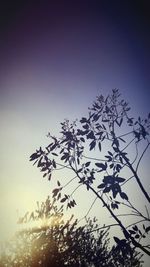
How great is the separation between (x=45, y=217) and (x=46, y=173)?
16.1 feet

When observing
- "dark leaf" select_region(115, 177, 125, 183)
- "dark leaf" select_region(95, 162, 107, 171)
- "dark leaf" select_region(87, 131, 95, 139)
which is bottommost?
"dark leaf" select_region(115, 177, 125, 183)

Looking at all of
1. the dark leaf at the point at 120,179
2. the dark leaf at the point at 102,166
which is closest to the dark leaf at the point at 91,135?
the dark leaf at the point at 102,166

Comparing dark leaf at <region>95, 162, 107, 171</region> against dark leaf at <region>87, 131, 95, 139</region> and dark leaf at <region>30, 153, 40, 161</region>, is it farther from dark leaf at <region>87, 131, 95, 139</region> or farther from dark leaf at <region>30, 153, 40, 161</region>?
dark leaf at <region>30, 153, 40, 161</region>

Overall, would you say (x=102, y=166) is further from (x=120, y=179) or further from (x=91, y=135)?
(x=91, y=135)

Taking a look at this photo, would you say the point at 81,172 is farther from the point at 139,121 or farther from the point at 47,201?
the point at 47,201

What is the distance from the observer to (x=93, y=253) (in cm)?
1000

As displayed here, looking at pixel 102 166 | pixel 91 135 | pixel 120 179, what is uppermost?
pixel 91 135

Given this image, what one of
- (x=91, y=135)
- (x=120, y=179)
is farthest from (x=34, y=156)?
(x=120, y=179)

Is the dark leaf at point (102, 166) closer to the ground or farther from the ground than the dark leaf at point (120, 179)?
farther from the ground

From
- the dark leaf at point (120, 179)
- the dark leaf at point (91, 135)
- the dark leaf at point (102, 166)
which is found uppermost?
the dark leaf at point (91, 135)

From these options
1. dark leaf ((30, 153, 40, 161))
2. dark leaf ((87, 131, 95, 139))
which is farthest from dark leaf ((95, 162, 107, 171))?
dark leaf ((30, 153, 40, 161))

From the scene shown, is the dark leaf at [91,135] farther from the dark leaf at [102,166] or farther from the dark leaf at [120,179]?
the dark leaf at [120,179]

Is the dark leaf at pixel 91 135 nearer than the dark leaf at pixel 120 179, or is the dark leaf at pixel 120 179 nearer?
the dark leaf at pixel 120 179

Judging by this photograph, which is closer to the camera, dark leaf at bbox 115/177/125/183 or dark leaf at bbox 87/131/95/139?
dark leaf at bbox 115/177/125/183
